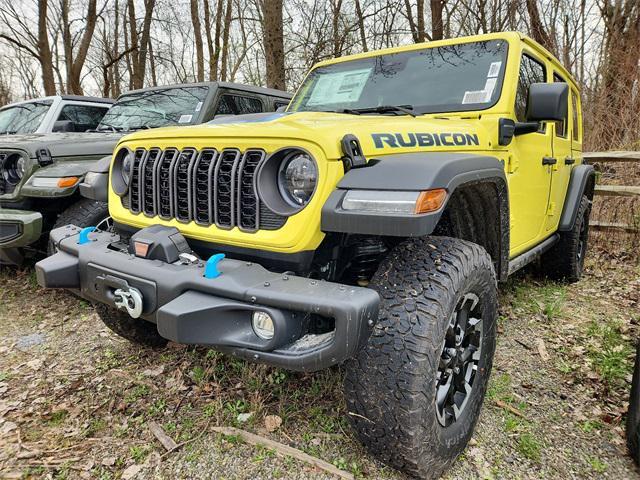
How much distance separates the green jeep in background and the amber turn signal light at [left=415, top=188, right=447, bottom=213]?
2434mm

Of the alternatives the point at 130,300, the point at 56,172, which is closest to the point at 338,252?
the point at 130,300

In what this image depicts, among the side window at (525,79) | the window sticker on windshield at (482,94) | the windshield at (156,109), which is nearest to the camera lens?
the window sticker on windshield at (482,94)

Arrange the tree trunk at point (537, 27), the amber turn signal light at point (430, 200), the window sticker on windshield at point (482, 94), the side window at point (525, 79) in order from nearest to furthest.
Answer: the amber turn signal light at point (430, 200) < the window sticker on windshield at point (482, 94) < the side window at point (525, 79) < the tree trunk at point (537, 27)

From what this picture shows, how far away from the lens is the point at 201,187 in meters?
2.05

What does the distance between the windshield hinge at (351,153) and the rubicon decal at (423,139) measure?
0.48 ft

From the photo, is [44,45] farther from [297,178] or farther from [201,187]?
[297,178]

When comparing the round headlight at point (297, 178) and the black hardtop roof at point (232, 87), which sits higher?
the black hardtop roof at point (232, 87)

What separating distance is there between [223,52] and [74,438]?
611 inches

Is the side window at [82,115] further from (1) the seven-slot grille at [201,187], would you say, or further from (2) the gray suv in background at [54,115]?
(1) the seven-slot grille at [201,187]

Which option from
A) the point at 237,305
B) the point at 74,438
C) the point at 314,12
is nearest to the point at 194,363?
the point at 74,438

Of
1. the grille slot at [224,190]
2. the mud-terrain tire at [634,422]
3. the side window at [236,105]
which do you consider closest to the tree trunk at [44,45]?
the side window at [236,105]

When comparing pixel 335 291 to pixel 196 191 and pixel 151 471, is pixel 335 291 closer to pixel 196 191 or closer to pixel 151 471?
pixel 196 191

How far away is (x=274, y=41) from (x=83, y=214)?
574 centimetres

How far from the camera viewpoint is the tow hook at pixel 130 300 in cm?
183
